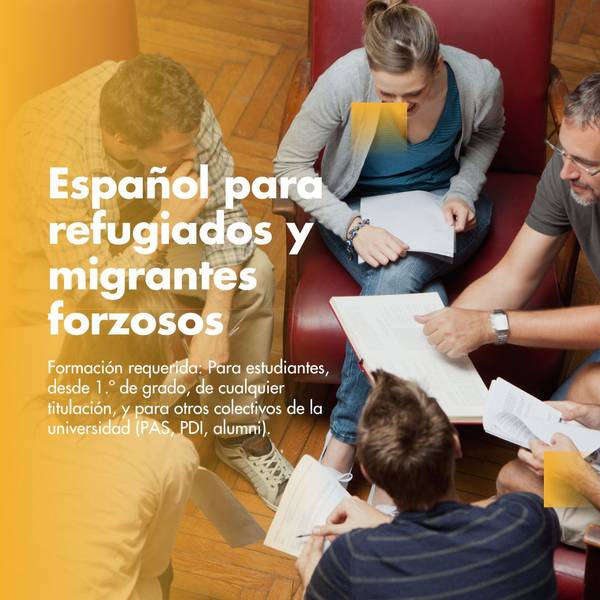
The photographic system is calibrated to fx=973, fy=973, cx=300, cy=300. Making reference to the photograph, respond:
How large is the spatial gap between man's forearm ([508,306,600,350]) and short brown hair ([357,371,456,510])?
70cm

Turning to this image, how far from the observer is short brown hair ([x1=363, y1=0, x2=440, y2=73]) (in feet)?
7.14

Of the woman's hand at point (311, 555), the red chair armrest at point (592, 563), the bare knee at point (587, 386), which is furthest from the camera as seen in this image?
the bare knee at point (587, 386)

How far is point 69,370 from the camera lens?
1.94 m

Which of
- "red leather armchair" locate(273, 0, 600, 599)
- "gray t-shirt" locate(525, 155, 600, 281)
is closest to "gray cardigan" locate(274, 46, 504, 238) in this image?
"red leather armchair" locate(273, 0, 600, 599)

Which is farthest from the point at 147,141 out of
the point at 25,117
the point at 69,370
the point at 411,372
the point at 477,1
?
the point at 477,1

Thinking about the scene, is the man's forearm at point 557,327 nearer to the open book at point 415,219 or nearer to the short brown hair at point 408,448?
the open book at point 415,219

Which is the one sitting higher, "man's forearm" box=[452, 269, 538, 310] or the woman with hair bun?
the woman with hair bun

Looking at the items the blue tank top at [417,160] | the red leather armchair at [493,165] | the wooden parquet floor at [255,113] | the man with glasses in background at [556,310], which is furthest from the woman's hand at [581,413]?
the blue tank top at [417,160]

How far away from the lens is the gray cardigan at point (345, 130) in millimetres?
2354

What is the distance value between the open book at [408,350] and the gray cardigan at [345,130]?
0.93ft

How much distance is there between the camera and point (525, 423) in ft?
6.51

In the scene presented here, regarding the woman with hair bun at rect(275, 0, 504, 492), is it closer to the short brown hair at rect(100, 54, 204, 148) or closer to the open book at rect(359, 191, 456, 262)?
the open book at rect(359, 191, 456, 262)

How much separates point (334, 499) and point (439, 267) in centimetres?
66
